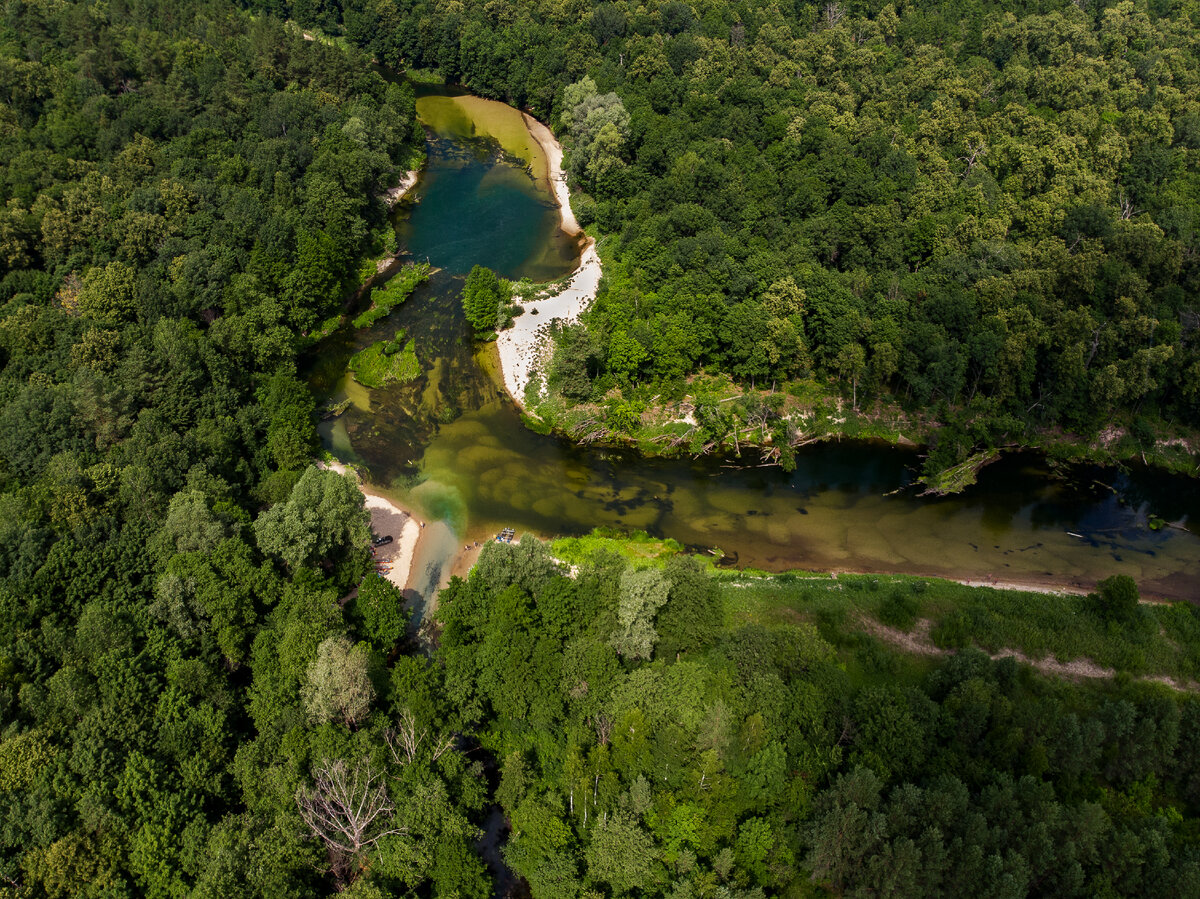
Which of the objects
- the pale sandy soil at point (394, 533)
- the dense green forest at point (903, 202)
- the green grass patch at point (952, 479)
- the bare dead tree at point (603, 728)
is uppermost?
the dense green forest at point (903, 202)

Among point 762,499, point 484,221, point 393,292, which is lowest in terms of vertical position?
point 393,292

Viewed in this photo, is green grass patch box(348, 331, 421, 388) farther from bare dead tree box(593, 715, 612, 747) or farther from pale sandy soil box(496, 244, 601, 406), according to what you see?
bare dead tree box(593, 715, 612, 747)

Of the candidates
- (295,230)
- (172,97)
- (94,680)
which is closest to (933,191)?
(295,230)

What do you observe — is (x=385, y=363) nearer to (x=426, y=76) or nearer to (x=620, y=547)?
(x=620, y=547)

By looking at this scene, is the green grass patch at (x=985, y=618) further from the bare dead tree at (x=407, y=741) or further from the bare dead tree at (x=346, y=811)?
A: the bare dead tree at (x=346, y=811)

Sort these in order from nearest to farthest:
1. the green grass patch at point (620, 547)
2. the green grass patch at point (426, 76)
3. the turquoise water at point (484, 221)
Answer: the green grass patch at point (620, 547), the turquoise water at point (484, 221), the green grass patch at point (426, 76)

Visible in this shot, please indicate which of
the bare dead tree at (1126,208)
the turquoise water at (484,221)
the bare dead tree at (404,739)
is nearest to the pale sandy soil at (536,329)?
the turquoise water at (484,221)

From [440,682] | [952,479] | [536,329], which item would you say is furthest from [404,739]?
[536,329]
